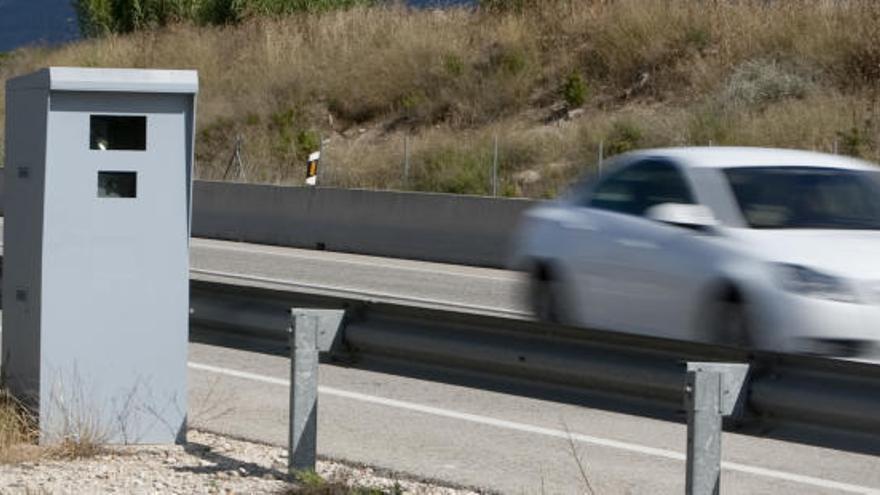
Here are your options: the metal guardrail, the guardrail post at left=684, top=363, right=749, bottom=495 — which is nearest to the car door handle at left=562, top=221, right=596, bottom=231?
the metal guardrail

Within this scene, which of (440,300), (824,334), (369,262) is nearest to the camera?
(824,334)

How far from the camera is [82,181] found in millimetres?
9219

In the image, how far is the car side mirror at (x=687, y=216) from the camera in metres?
12.6

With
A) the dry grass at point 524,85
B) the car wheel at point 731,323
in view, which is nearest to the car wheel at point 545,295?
the car wheel at point 731,323

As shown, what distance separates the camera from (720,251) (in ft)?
40.1

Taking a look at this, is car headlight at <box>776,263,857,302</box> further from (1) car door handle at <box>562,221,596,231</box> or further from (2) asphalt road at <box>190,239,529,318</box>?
(2) asphalt road at <box>190,239,529,318</box>

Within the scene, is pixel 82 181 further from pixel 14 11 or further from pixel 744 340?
pixel 14 11

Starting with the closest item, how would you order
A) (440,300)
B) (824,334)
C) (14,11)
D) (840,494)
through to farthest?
(840,494) < (824,334) < (440,300) < (14,11)

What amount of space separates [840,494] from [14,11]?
131m

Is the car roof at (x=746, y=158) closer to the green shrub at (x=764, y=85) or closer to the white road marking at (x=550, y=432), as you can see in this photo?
the white road marking at (x=550, y=432)

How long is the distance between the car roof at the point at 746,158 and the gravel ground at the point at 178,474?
485 centimetres

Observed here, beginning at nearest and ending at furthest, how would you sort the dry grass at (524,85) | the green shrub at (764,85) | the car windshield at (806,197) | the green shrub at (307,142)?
the car windshield at (806,197) → the dry grass at (524,85) → the green shrub at (764,85) → the green shrub at (307,142)

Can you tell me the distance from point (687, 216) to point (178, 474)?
5.08 m

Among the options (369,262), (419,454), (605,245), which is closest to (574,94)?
(369,262)
